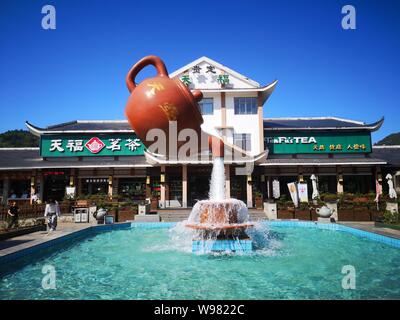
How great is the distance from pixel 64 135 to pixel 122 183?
18.2ft

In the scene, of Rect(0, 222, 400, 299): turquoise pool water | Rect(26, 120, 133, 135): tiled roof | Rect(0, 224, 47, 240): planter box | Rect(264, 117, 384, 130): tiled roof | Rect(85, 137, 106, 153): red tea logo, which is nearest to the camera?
Rect(0, 222, 400, 299): turquoise pool water

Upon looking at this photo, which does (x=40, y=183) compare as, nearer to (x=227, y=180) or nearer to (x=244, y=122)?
(x=227, y=180)

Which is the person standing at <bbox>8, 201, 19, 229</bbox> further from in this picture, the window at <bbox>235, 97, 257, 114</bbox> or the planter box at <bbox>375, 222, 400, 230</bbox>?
the window at <bbox>235, 97, 257, 114</bbox>

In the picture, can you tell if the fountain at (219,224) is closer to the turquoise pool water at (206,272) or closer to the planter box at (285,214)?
the turquoise pool water at (206,272)

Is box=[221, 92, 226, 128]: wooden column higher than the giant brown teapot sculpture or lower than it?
higher

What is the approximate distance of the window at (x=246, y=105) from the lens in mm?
18938

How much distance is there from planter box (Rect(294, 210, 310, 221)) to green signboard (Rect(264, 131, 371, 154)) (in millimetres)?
6631

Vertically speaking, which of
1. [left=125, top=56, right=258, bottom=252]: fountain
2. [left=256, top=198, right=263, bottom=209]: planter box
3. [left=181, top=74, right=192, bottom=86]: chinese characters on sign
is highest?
[left=181, top=74, right=192, bottom=86]: chinese characters on sign

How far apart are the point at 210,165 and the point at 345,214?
8.50 m

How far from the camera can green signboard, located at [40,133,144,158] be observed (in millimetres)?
19422

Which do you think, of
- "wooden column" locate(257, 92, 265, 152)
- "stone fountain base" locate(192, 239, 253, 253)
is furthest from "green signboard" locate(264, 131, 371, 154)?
"stone fountain base" locate(192, 239, 253, 253)

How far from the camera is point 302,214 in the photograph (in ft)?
44.2

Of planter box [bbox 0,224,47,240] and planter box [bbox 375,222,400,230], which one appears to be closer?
→ planter box [bbox 0,224,47,240]
